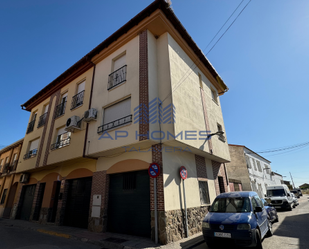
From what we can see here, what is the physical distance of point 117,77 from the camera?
915 cm

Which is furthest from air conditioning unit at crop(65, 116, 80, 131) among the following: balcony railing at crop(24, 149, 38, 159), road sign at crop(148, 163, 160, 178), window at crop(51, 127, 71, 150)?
balcony railing at crop(24, 149, 38, 159)

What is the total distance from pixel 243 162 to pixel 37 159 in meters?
19.3

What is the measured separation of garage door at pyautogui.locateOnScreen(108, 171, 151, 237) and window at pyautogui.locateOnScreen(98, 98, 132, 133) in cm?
234

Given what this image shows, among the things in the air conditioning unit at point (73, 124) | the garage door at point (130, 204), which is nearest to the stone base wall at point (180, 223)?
the garage door at point (130, 204)

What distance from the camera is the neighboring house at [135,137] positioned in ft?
23.0

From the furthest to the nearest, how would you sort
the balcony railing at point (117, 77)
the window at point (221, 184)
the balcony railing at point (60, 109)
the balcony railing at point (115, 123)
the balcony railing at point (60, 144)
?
the balcony railing at point (60, 109)
the window at point (221, 184)
the balcony railing at point (60, 144)
the balcony railing at point (117, 77)
the balcony railing at point (115, 123)

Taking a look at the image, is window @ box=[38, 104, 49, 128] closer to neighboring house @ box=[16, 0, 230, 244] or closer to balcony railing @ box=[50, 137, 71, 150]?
neighboring house @ box=[16, 0, 230, 244]

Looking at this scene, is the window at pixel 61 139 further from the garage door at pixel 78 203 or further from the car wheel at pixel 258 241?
the car wheel at pixel 258 241

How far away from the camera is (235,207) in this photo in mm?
5629

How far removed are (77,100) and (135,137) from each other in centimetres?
635

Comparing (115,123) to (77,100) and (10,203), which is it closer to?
(77,100)

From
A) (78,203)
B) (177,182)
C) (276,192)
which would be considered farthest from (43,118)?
(276,192)

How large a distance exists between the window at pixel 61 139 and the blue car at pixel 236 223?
8931 millimetres

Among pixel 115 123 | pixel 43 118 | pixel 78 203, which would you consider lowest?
pixel 78 203
